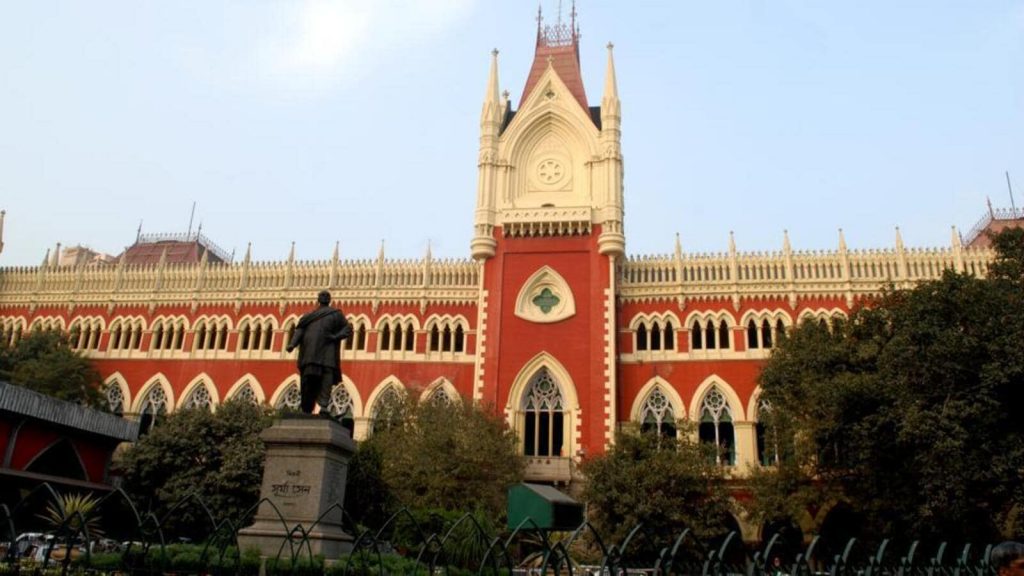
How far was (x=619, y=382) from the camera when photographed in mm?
32750

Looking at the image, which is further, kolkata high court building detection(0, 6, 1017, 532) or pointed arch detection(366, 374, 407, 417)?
pointed arch detection(366, 374, 407, 417)

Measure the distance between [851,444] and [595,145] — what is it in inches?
701

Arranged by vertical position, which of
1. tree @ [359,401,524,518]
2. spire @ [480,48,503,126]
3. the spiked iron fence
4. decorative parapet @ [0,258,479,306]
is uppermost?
spire @ [480,48,503,126]

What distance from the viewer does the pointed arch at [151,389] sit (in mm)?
36250

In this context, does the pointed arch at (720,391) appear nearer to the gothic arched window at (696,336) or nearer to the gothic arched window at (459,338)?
the gothic arched window at (696,336)

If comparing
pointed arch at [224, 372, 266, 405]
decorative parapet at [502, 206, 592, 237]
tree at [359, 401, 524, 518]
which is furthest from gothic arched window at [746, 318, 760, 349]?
pointed arch at [224, 372, 266, 405]

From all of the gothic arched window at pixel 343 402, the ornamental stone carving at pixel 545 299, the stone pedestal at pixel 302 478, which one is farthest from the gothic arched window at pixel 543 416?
the stone pedestal at pixel 302 478

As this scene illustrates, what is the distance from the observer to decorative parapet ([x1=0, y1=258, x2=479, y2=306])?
119 feet

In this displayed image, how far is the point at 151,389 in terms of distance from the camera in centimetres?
3684

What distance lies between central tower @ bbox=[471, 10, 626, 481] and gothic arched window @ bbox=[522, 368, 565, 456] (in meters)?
0.04

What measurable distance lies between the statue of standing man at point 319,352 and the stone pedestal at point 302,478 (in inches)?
31.4

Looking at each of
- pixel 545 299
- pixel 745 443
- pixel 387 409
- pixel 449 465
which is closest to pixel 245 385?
pixel 387 409

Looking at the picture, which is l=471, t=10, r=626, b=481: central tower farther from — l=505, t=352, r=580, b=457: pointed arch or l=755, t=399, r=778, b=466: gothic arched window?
l=755, t=399, r=778, b=466: gothic arched window

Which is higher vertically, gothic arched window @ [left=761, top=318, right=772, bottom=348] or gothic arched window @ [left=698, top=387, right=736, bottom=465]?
gothic arched window @ [left=761, top=318, right=772, bottom=348]
